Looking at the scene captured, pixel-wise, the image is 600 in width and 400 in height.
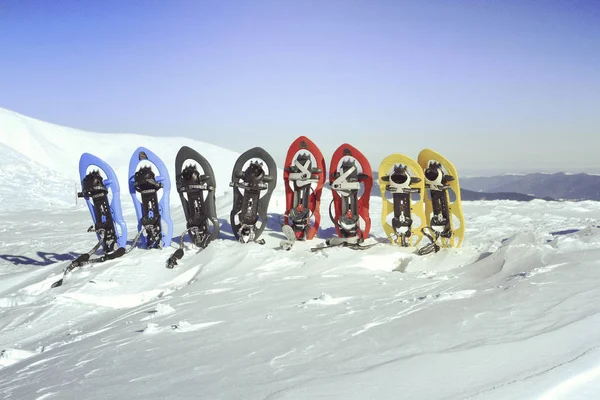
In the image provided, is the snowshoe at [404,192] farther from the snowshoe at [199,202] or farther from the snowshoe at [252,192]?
the snowshoe at [199,202]

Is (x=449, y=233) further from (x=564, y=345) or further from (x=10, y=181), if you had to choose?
(x=10, y=181)

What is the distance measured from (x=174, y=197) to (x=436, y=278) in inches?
671

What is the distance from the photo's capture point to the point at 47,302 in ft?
25.1

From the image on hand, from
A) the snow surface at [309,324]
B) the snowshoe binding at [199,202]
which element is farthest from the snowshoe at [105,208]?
the snowshoe binding at [199,202]

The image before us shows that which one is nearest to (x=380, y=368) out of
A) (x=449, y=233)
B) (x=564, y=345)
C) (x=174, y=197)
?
(x=564, y=345)

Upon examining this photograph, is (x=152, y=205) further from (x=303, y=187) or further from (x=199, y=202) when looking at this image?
(x=303, y=187)

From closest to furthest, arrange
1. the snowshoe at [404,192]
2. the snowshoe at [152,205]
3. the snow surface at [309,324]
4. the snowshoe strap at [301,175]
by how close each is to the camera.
A: the snow surface at [309,324], the snowshoe at [404,192], the snowshoe at [152,205], the snowshoe strap at [301,175]

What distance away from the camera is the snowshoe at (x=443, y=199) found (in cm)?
990

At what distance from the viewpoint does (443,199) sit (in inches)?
396

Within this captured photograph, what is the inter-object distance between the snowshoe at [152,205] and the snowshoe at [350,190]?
303 cm

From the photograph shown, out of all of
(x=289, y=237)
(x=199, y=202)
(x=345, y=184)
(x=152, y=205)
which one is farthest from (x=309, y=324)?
(x=152, y=205)

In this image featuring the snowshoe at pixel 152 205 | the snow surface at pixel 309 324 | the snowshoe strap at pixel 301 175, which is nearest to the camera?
the snow surface at pixel 309 324

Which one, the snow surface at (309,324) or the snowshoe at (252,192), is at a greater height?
the snowshoe at (252,192)

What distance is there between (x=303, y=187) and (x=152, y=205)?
2.82m
